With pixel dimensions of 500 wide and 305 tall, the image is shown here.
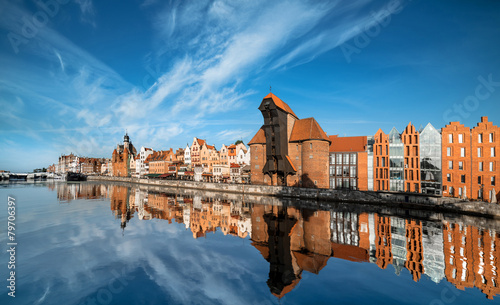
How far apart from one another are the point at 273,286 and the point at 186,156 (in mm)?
78545

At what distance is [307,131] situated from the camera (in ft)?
157

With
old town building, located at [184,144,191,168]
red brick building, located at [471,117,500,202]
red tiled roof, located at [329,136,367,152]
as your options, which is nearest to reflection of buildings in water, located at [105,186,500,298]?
red brick building, located at [471,117,500,202]

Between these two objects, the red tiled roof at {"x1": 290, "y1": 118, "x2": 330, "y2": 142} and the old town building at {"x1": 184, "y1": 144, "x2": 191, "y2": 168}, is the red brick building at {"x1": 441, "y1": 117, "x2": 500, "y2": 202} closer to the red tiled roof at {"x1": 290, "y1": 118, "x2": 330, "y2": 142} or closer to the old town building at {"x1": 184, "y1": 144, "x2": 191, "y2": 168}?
the red tiled roof at {"x1": 290, "y1": 118, "x2": 330, "y2": 142}

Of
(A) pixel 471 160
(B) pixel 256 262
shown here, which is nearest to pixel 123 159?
(B) pixel 256 262

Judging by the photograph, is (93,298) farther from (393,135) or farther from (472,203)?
(393,135)

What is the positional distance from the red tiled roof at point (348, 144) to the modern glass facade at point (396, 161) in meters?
4.84

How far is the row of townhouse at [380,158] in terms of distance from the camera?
3703 centimetres

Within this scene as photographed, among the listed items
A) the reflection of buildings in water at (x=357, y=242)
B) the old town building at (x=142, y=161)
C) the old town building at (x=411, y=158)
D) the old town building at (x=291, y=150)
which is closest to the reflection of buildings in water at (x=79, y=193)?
the reflection of buildings in water at (x=357, y=242)

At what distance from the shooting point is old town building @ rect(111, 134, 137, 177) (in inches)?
4688

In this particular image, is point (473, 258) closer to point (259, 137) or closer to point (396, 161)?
point (396, 161)

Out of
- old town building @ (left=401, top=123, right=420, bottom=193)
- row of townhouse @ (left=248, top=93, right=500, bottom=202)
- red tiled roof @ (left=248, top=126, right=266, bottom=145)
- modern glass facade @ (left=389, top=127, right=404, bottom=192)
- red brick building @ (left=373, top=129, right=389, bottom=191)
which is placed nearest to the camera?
row of townhouse @ (left=248, top=93, right=500, bottom=202)

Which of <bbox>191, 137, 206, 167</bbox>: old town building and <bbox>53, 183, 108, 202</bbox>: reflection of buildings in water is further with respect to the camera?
<bbox>191, 137, 206, 167</bbox>: old town building

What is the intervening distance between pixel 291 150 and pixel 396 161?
65.3 feet

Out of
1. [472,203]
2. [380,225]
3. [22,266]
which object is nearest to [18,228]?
[22,266]
